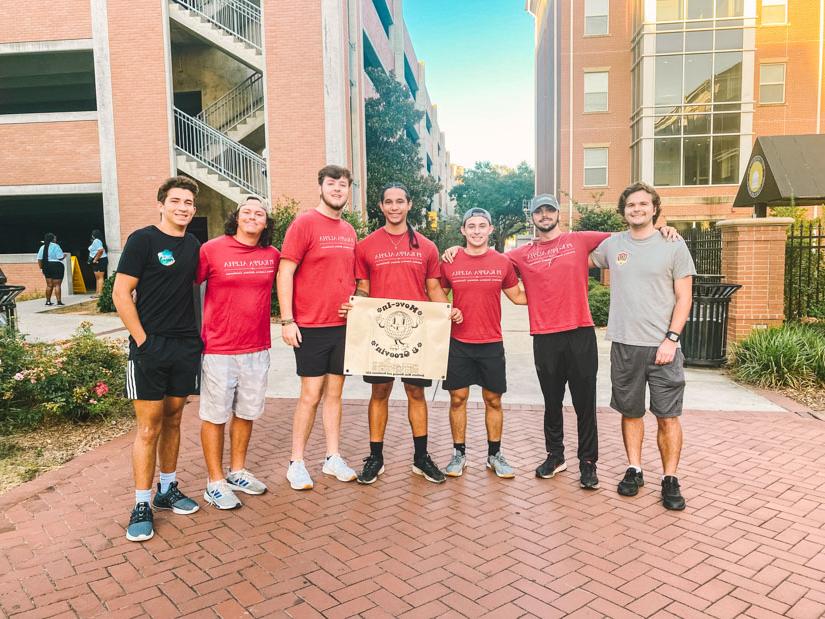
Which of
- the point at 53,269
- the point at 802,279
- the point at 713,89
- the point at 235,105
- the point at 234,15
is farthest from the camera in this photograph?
the point at 713,89

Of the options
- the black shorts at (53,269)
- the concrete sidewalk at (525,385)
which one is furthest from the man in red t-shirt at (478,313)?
the black shorts at (53,269)

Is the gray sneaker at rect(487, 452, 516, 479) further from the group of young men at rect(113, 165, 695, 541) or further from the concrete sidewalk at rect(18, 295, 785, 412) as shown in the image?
the concrete sidewalk at rect(18, 295, 785, 412)

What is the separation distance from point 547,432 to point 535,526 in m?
1.02

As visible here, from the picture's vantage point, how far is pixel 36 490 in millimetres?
4586

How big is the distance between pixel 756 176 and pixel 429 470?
368 inches

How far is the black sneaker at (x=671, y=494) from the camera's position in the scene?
415cm

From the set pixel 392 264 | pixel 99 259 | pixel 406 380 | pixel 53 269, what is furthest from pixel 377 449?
pixel 99 259

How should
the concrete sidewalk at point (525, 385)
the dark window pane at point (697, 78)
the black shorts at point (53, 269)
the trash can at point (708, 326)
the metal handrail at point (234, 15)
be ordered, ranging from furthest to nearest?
the dark window pane at point (697, 78)
the metal handrail at point (234, 15)
the black shorts at point (53, 269)
the trash can at point (708, 326)
the concrete sidewalk at point (525, 385)

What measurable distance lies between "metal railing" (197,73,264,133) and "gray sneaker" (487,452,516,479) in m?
16.8

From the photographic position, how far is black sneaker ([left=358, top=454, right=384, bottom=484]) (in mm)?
4680

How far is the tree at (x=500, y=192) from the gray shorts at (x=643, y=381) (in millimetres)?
49538

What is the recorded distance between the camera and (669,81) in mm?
26312

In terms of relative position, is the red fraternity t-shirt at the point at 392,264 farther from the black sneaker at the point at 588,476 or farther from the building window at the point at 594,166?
the building window at the point at 594,166

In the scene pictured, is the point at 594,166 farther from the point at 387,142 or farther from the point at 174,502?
the point at 174,502
